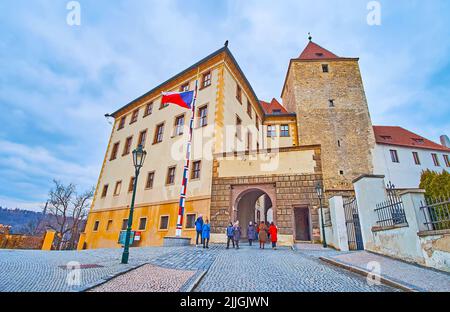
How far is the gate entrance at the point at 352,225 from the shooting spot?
1023 cm

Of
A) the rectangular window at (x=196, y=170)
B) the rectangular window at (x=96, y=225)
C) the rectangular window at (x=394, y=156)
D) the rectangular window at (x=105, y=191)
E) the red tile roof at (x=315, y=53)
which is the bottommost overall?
the rectangular window at (x=96, y=225)

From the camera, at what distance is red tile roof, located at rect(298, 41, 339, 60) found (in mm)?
28050

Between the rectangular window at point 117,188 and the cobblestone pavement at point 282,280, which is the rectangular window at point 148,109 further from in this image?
the cobblestone pavement at point 282,280

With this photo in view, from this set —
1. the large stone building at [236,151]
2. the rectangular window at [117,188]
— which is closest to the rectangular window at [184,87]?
the large stone building at [236,151]

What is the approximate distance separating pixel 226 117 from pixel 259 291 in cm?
1368

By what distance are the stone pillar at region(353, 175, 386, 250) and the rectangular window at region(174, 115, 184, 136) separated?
12.7 meters

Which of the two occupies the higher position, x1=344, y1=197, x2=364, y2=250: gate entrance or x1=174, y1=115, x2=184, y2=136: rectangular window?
x1=174, y1=115, x2=184, y2=136: rectangular window

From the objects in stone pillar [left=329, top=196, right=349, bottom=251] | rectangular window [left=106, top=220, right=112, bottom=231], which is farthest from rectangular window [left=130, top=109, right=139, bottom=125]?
stone pillar [left=329, top=196, right=349, bottom=251]

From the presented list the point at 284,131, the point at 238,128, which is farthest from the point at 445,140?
the point at 238,128

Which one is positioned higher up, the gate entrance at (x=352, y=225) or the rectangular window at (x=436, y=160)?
the rectangular window at (x=436, y=160)

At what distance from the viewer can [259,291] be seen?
3.94 metres

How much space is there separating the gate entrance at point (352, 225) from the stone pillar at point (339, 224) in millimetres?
232

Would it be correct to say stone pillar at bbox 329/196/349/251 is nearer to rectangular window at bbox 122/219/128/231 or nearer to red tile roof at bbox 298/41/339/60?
rectangular window at bbox 122/219/128/231
